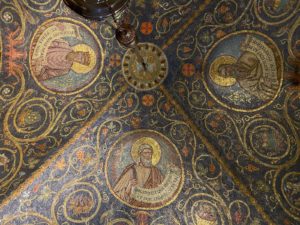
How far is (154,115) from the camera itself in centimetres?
692

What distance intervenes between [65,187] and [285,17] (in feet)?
14.5

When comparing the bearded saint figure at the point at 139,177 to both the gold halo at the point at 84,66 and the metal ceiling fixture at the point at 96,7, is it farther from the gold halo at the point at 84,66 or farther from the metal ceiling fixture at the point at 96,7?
the metal ceiling fixture at the point at 96,7

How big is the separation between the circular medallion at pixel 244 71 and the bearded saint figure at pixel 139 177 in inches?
63.0

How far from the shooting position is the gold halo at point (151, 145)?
264 inches

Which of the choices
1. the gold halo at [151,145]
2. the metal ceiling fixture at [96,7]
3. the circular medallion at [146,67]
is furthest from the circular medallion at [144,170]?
the metal ceiling fixture at [96,7]

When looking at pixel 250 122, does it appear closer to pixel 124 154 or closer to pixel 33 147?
pixel 124 154

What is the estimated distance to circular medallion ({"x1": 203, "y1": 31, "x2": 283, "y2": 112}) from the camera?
21.0ft

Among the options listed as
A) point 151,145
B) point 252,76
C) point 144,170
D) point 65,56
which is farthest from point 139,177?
point 252,76

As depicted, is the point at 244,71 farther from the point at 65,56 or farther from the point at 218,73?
the point at 65,56

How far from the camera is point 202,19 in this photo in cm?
667

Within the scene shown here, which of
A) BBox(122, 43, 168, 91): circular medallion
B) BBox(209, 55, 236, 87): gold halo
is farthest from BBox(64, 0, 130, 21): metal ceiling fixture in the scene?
BBox(209, 55, 236, 87): gold halo

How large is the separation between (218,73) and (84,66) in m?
2.33

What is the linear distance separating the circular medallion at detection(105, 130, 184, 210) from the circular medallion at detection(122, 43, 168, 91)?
35.6 inches

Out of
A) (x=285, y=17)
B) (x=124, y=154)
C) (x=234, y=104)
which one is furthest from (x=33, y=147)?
(x=285, y=17)
